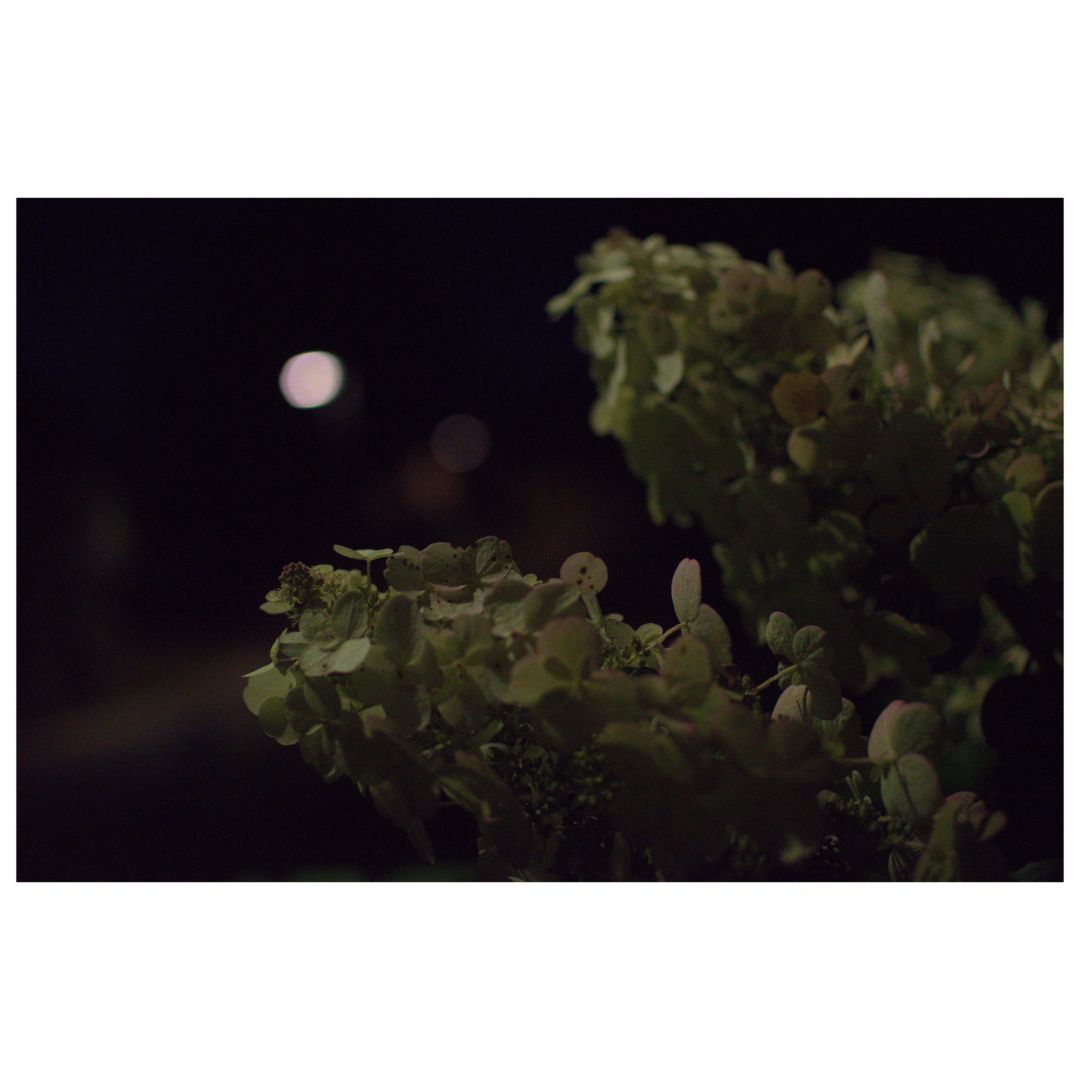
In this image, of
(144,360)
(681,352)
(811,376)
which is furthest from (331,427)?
(811,376)

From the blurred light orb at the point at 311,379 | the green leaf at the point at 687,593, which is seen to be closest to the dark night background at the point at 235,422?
the blurred light orb at the point at 311,379

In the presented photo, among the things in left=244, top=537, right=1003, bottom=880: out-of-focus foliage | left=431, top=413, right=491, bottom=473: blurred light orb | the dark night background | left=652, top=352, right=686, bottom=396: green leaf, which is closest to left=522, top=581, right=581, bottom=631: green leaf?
left=244, top=537, right=1003, bottom=880: out-of-focus foliage

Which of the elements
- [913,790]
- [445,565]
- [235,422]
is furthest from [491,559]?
[235,422]

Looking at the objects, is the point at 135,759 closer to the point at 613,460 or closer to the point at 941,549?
the point at 613,460

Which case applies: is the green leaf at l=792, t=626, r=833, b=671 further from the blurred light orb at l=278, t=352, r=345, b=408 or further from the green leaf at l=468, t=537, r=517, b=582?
the blurred light orb at l=278, t=352, r=345, b=408

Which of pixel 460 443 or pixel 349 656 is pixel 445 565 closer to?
pixel 349 656

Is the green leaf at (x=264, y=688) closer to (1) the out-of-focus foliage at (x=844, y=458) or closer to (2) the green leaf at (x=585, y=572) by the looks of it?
(2) the green leaf at (x=585, y=572)
